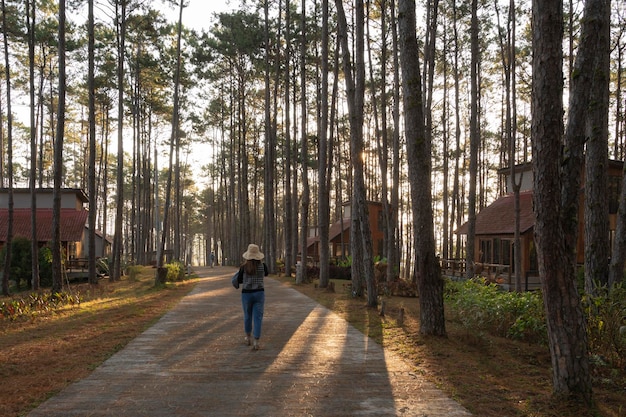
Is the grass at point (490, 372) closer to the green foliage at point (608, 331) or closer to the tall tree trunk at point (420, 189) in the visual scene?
the green foliage at point (608, 331)

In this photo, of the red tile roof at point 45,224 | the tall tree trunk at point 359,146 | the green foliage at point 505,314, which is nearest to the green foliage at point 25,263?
the red tile roof at point 45,224

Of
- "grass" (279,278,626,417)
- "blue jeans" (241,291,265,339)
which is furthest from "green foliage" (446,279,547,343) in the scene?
"blue jeans" (241,291,265,339)

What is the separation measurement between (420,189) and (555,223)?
415 centimetres

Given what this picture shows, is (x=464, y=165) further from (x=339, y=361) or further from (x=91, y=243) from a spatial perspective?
(x=339, y=361)

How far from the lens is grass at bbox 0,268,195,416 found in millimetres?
5617

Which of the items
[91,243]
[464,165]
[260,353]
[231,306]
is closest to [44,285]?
[91,243]

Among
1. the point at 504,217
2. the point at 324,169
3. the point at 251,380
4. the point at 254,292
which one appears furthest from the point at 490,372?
the point at 504,217

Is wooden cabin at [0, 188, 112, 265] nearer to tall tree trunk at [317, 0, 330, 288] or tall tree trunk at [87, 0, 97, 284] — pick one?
tall tree trunk at [87, 0, 97, 284]

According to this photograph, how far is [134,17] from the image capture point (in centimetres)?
2467

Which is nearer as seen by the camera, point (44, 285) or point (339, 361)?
point (339, 361)

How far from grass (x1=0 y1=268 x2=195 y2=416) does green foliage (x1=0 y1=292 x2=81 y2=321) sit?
281mm

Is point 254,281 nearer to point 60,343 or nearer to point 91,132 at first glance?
point 60,343

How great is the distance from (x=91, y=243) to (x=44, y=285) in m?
5.32

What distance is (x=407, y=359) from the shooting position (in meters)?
7.38
